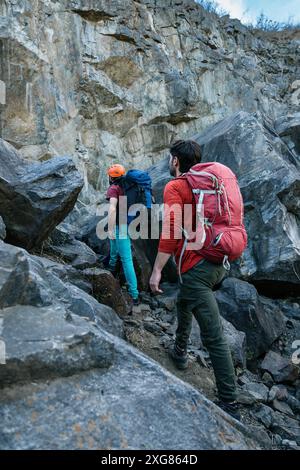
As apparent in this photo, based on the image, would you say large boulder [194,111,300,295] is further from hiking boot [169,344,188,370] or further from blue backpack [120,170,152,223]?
hiking boot [169,344,188,370]

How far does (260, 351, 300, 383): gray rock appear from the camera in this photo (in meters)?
5.26

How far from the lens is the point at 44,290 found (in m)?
2.97

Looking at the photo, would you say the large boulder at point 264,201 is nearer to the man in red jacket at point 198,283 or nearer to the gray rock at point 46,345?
the man in red jacket at point 198,283

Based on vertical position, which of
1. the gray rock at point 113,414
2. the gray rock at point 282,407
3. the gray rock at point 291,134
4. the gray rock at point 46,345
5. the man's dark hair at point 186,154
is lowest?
→ the gray rock at point 282,407

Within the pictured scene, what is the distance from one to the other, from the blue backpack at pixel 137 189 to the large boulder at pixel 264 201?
2584 mm

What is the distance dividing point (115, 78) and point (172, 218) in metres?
13.1

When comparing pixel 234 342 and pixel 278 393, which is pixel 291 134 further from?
pixel 278 393

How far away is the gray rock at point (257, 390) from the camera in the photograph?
445 centimetres

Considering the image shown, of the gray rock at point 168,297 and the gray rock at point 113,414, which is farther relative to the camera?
the gray rock at point 168,297

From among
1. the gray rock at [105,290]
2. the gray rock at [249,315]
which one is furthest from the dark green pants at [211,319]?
the gray rock at [249,315]

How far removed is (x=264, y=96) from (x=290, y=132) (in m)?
11.1

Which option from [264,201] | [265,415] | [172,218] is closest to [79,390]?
[172,218]

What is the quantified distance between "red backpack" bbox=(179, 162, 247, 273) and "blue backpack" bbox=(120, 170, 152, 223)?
2.40 metres

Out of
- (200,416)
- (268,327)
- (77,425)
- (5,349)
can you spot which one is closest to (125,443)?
(77,425)
